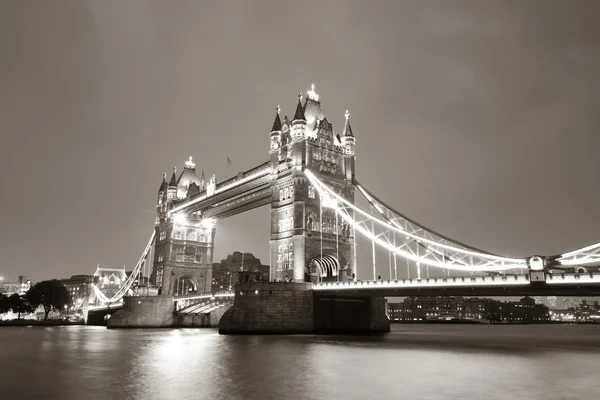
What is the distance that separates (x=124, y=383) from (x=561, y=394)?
1425 cm

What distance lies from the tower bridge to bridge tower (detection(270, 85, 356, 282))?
105 millimetres

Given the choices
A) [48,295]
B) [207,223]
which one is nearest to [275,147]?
[207,223]

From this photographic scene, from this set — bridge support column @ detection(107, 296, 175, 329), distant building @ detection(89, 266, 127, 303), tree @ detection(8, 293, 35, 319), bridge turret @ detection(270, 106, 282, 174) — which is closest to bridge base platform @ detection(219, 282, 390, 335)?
bridge turret @ detection(270, 106, 282, 174)

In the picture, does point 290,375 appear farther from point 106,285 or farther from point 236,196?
point 106,285

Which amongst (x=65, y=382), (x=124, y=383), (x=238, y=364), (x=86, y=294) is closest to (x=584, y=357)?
(x=238, y=364)

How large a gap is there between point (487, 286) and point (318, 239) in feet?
66.0

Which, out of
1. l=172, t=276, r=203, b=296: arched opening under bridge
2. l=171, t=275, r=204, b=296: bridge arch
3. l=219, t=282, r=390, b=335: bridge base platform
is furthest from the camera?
l=172, t=276, r=203, b=296: arched opening under bridge

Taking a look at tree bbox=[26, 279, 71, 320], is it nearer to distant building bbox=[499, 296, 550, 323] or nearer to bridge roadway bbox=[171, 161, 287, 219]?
bridge roadway bbox=[171, 161, 287, 219]

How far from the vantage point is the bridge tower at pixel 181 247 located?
237 feet

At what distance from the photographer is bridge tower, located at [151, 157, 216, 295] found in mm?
72188

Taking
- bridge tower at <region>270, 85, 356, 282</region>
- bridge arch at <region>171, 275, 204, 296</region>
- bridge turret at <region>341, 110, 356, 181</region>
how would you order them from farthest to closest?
bridge arch at <region>171, 275, 204, 296</region>
bridge turret at <region>341, 110, 356, 181</region>
bridge tower at <region>270, 85, 356, 282</region>

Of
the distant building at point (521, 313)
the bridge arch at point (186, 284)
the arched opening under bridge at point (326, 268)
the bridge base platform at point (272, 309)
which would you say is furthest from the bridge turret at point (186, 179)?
the distant building at point (521, 313)

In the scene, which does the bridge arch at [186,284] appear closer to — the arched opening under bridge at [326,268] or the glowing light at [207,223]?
the glowing light at [207,223]

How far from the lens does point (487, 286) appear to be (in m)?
29.7
